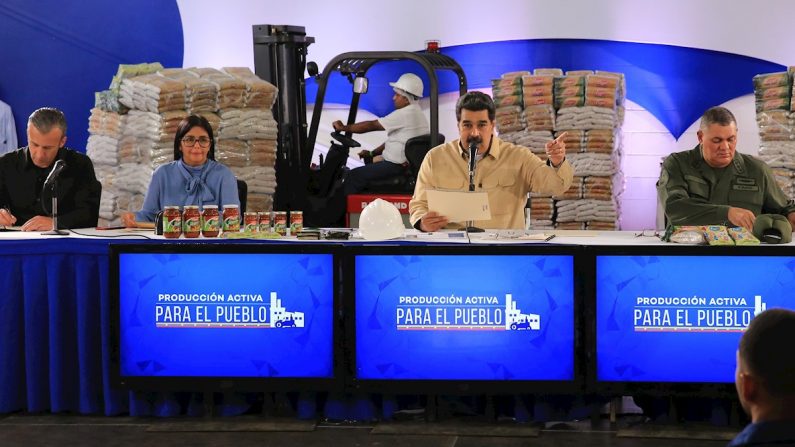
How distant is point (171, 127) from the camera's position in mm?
9562

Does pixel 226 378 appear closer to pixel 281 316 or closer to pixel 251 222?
pixel 281 316

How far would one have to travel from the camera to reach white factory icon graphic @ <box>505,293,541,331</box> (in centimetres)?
550

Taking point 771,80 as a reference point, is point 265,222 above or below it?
below

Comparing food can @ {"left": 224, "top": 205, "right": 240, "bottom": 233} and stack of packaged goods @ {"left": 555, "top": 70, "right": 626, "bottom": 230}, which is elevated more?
stack of packaged goods @ {"left": 555, "top": 70, "right": 626, "bottom": 230}

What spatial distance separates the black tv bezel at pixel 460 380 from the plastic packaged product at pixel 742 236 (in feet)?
2.32

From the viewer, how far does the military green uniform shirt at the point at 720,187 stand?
21.0 feet

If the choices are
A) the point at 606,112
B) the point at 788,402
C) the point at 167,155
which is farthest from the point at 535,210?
the point at 788,402

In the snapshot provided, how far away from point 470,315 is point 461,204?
0.75 meters

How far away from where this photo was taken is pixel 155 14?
12.2m

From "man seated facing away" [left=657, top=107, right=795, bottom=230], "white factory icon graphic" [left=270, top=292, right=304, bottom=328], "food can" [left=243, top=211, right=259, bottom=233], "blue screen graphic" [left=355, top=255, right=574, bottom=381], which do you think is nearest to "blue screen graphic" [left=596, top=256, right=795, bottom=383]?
"blue screen graphic" [left=355, top=255, right=574, bottom=381]

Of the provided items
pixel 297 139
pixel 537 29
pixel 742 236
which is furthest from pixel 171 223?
pixel 537 29

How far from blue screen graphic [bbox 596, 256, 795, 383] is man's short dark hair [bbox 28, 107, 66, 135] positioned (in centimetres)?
324

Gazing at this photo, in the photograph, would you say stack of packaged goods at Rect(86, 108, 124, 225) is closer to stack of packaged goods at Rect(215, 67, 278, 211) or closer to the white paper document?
stack of packaged goods at Rect(215, 67, 278, 211)

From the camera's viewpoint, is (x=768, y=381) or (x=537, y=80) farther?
(x=537, y=80)
